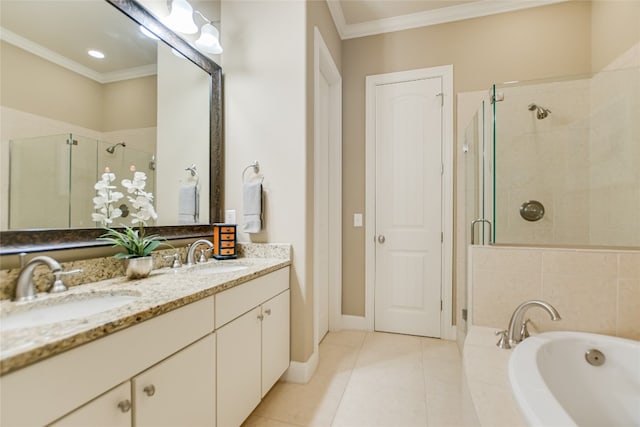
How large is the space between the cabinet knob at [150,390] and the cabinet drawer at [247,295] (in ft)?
1.06

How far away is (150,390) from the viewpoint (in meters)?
0.86

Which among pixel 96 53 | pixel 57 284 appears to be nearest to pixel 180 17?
pixel 96 53

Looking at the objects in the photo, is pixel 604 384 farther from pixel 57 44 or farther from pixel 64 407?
pixel 57 44

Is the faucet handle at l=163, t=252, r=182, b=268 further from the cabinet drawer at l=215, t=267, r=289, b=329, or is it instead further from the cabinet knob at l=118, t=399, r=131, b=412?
the cabinet knob at l=118, t=399, r=131, b=412

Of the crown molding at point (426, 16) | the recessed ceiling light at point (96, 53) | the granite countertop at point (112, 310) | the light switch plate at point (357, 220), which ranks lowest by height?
the granite countertop at point (112, 310)

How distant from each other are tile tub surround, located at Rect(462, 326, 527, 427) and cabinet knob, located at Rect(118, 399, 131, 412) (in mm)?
1065

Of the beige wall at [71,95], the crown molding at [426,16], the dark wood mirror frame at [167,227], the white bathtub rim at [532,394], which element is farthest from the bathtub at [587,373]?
the crown molding at [426,16]

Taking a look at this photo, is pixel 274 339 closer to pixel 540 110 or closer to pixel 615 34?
pixel 540 110

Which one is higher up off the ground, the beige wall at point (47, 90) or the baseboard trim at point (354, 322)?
the beige wall at point (47, 90)

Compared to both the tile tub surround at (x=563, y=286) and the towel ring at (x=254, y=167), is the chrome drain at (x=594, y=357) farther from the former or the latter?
the towel ring at (x=254, y=167)

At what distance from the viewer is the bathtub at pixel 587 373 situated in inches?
45.3

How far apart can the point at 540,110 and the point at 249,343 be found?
2.37 meters

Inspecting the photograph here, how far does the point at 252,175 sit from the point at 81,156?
923 mm

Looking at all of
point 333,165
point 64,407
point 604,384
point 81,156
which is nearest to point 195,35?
point 81,156
